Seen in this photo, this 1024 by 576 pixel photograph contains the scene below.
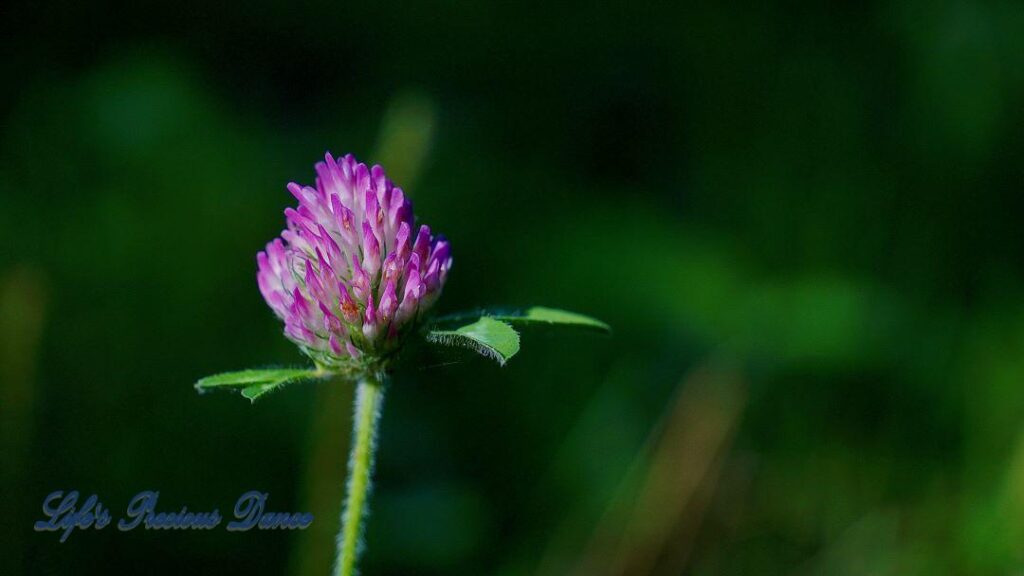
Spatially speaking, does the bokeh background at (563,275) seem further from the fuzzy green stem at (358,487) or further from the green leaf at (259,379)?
the fuzzy green stem at (358,487)

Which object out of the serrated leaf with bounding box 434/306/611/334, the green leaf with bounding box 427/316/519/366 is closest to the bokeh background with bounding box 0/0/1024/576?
the serrated leaf with bounding box 434/306/611/334

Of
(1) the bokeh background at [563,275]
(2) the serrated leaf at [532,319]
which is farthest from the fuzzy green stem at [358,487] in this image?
(1) the bokeh background at [563,275]

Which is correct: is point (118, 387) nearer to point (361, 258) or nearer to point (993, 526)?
point (361, 258)

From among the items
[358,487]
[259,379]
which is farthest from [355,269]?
[358,487]

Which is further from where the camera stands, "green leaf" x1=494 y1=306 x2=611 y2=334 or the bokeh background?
the bokeh background

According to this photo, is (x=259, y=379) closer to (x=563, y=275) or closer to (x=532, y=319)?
(x=532, y=319)

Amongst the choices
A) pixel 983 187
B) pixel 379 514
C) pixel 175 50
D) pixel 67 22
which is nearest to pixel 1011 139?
pixel 983 187

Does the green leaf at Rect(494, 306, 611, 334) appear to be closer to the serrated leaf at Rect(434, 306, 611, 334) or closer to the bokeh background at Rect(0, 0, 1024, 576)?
the serrated leaf at Rect(434, 306, 611, 334)

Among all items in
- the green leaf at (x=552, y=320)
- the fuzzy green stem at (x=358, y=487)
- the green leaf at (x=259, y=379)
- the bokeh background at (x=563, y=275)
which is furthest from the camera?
the bokeh background at (x=563, y=275)
